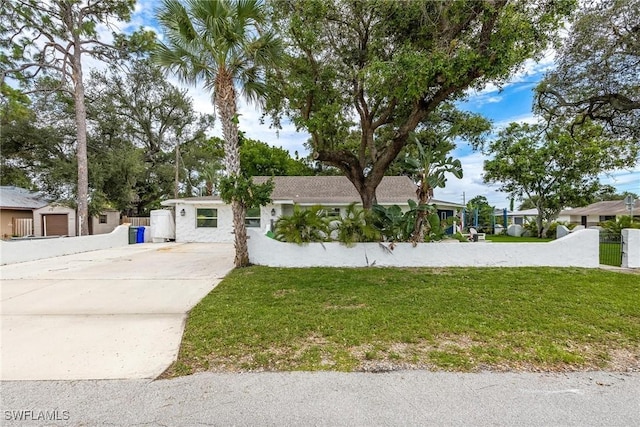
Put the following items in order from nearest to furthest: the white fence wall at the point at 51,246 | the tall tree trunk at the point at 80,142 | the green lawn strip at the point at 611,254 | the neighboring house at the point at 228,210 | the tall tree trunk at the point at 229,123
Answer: the tall tree trunk at the point at 229,123 < the green lawn strip at the point at 611,254 < the white fence wall at the point at 51,246 < the tall tree trunk at the point at 80,142 < the neighboring house at the point at 228,210

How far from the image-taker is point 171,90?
81.1 feet

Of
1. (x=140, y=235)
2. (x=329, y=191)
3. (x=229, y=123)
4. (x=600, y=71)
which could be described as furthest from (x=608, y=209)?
(x=140, y=235)

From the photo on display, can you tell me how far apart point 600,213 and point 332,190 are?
2998 centimetres

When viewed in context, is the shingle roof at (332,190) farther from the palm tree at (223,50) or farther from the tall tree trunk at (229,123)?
the palm tree at (223,50)

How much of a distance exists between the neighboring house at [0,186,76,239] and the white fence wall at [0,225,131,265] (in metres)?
7.20

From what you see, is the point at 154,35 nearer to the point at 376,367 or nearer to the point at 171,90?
the point at 171,90

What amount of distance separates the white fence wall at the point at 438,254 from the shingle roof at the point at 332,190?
8.07 m

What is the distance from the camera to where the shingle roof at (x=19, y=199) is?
711 inches

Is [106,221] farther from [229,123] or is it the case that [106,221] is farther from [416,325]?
[416,325]

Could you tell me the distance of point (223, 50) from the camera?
7469mm

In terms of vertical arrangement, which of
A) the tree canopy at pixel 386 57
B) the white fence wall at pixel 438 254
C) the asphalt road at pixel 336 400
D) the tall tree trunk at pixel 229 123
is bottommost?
the asphalt road at pixel 336 400

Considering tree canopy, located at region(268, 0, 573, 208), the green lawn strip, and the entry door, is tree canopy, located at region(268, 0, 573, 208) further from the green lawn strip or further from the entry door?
the entry door

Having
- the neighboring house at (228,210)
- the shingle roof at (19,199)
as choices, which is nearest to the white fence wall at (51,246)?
the neighboring house at (228,210)

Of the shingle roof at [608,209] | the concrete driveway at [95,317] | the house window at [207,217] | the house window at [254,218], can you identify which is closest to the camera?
the concrete driveway at [95,317]
